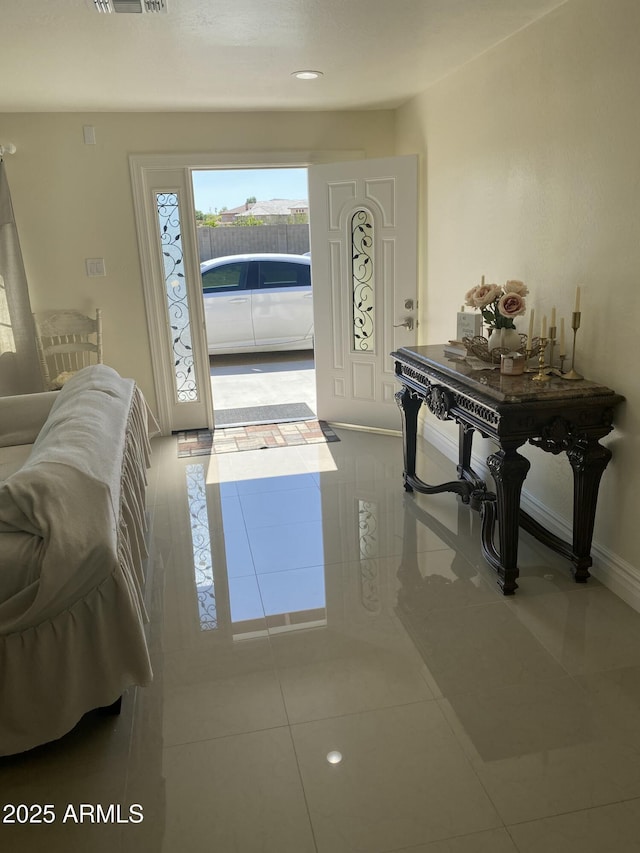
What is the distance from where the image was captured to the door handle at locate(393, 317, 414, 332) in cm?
458

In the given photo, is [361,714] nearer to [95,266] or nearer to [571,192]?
[571,192]

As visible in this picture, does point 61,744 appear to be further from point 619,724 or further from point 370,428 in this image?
point 370,428

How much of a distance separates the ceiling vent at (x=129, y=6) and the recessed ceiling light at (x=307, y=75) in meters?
1.21

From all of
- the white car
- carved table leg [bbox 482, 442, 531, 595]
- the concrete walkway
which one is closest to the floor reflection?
carved table leg [bbox 482, 442, 531, 595]

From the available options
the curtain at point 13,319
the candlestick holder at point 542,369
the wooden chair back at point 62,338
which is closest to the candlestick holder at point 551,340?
the candlestick holder at point 542,369

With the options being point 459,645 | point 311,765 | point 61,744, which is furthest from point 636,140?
point 61,744

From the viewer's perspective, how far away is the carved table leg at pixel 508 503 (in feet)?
8.30

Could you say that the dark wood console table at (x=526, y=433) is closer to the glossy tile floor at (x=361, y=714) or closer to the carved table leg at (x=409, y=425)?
the glossy tile floor at (x=361, y=714)

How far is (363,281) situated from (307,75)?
1.49 m

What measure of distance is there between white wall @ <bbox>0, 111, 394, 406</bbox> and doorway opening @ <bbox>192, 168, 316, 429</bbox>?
0.92 metres

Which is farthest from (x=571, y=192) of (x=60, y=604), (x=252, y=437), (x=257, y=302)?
(x=257, y=302)

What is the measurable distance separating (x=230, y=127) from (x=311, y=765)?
4.16 m

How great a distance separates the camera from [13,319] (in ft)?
14.6

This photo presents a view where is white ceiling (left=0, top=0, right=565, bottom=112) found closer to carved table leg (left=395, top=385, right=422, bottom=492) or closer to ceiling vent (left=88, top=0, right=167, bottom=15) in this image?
ceiling vent (left=88, top=0, right=167, bottom=15)
